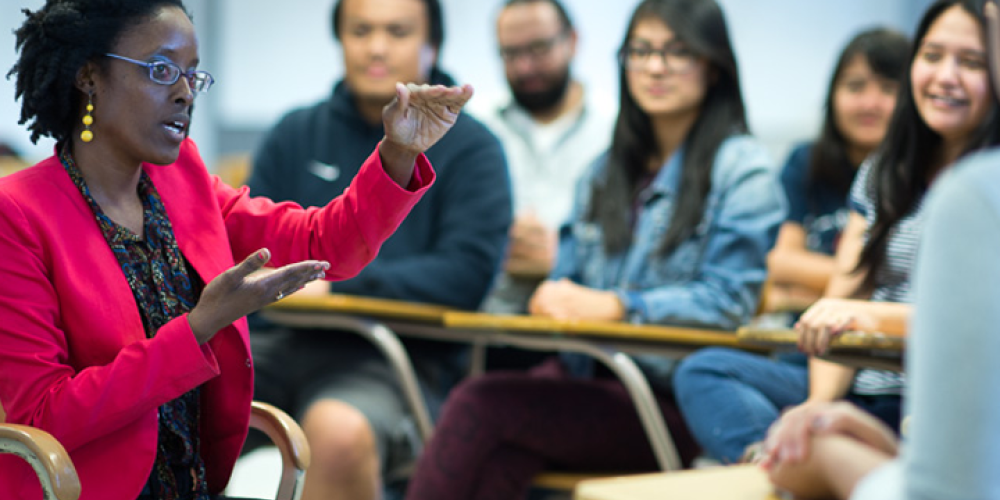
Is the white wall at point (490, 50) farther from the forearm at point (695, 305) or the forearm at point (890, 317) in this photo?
the forearm at point (890, 317)

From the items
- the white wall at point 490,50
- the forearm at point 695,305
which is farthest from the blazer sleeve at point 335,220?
the white wall at point 490,50

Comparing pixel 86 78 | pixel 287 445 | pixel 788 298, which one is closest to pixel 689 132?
pixel 788 298

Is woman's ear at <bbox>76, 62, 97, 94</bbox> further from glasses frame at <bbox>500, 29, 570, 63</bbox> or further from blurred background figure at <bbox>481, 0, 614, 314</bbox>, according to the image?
glasses frame at <bbox>500, 29, 570, 63</bbox>

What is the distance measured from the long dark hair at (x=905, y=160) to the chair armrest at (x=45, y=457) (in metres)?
1.58

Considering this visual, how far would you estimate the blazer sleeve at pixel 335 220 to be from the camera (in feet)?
5.25

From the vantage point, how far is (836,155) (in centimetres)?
345

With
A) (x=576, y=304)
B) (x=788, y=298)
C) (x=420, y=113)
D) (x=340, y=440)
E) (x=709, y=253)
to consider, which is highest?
(x=420, y=113)

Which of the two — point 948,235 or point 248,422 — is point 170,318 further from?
point 948,235

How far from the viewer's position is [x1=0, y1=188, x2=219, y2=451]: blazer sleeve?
55.4 inches

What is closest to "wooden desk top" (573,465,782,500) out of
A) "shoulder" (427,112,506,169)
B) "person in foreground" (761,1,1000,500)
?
"person in foreground" (761,1,1000,500)

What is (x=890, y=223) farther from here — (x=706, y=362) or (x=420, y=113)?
(x=420, y=113)

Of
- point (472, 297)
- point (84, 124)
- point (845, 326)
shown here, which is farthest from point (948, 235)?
point (472, 297)

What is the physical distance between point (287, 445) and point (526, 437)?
980 mm

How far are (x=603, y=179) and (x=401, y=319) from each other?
760 millimetres
